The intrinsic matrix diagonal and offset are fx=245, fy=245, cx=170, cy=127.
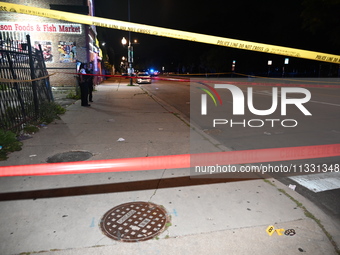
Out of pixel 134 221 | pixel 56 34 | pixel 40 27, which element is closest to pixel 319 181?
pixel 134 221

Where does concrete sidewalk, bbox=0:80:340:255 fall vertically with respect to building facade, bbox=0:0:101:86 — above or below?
below

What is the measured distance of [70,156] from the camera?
5.27 m

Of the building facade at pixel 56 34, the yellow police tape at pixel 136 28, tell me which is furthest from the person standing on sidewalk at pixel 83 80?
the building facade at pixel 56 34

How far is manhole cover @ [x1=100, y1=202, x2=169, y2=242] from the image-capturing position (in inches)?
113

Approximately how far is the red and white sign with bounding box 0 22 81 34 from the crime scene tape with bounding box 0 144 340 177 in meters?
20.8

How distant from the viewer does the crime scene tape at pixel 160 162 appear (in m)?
2.15

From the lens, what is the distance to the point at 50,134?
6.92m

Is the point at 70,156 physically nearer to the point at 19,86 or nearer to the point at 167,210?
the point at 167,210

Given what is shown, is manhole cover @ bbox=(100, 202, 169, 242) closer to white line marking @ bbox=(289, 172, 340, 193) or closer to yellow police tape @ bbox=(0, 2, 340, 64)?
yellow police tape @ bbox=(0, 2, 340, 64)

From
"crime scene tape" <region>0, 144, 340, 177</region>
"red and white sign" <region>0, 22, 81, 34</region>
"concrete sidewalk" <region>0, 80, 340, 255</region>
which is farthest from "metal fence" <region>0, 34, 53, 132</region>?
"red and white sign" <region>0, 22, 81, 34</region>

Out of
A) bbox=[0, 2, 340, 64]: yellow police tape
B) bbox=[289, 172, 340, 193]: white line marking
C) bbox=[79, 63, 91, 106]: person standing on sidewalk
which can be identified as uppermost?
bbox=[0, 2, 340, 64]: yellow police tape

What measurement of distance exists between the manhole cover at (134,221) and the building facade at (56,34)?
18070 mm

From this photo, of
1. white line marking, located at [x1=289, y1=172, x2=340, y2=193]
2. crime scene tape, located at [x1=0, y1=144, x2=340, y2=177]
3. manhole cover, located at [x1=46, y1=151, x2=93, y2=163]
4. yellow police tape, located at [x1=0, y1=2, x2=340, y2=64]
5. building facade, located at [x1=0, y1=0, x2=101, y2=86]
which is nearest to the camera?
crime scene tape, located at [x1=0, y1=144, x2=340, y2=177]

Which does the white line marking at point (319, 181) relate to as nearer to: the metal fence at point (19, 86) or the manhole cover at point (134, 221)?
the manhole cover at point (134, 221)
